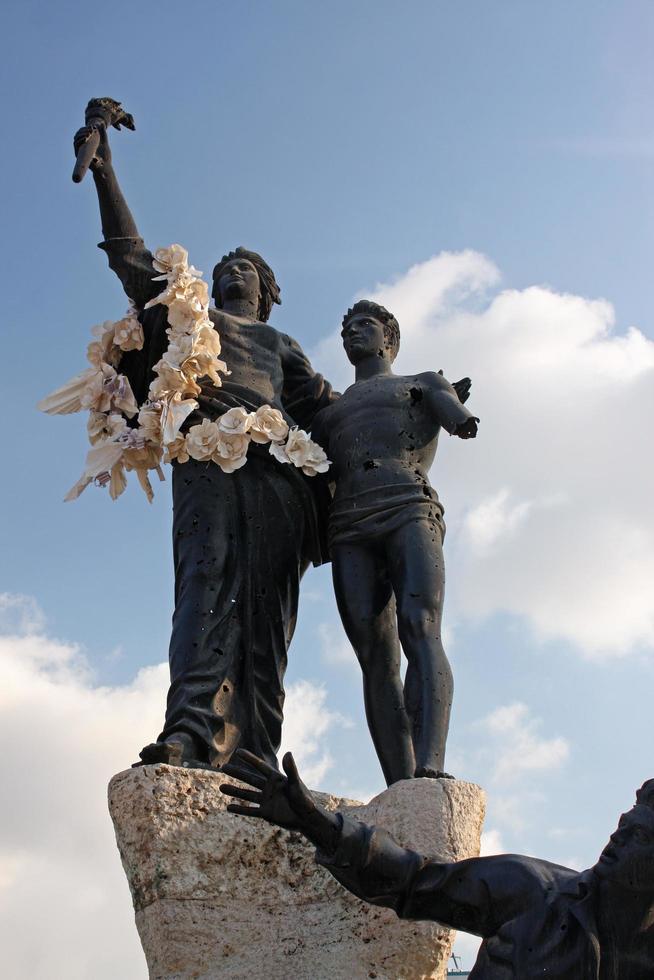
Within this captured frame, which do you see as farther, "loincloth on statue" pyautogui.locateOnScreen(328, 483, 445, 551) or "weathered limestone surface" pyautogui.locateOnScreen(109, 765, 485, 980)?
"loincloth on statue" pyautogui.locateOnScreen(328, 483, 445, 551)

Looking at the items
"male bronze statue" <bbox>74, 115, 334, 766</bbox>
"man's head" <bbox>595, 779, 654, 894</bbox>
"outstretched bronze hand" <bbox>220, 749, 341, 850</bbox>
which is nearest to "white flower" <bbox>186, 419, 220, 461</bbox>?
"male bronze statue" <bbox>74, 115, 334, 766</bbox>

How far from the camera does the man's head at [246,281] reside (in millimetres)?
7672

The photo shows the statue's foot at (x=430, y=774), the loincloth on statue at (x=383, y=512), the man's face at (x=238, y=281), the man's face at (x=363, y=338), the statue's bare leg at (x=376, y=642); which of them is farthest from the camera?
the man's face at (x=238, y=281)

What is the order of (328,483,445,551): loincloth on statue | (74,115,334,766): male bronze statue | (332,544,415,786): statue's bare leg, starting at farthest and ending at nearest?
(328,483,445,551): loincloth on statue < (332,544,415,786): statue's bare leg < (74,115,334,766): male bronze statue

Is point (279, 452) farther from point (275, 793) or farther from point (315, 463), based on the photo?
point (275, 793)

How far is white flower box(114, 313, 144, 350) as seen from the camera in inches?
278

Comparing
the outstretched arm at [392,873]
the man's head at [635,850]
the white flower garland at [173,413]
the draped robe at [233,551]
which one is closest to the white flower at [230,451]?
the white flower garland at [173,413]

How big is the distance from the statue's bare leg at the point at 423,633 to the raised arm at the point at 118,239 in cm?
184

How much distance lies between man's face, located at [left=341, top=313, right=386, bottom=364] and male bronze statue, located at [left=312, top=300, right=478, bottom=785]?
198mm

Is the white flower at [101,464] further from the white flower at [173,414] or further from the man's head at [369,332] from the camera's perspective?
the man's head at [369,332]

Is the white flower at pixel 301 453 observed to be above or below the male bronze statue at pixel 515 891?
above

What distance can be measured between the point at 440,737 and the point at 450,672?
0.34 m

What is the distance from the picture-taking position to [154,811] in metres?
5.36

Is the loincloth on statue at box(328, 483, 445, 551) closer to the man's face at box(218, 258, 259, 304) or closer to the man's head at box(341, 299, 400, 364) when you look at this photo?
the man's head at box(341, 299, 400, 364)
